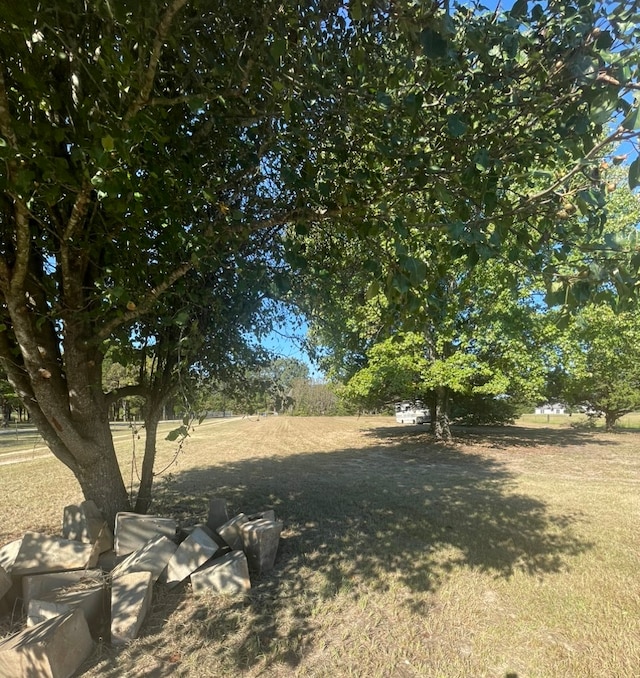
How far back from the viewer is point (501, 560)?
177 inches

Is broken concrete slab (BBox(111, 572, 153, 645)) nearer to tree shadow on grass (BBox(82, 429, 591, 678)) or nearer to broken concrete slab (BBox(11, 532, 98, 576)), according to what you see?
tree shadow on grass (BBox(82, 429, 591, 678))

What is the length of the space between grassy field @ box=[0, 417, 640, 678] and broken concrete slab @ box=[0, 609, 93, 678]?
157 mm

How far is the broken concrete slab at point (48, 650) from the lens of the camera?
2.46 meters

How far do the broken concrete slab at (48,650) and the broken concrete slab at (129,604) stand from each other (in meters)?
0.22

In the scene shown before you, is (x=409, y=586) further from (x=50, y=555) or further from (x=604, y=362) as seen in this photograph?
(x=604, y=362)

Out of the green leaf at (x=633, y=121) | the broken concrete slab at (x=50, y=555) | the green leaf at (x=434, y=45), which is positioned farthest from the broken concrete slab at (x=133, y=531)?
the green leaf at (x=633, y=121)

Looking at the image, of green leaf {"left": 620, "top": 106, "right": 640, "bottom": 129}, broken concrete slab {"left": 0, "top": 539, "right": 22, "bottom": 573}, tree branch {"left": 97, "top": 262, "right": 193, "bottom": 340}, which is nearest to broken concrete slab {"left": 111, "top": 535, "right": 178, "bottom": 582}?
broken concrete slab {"left": 0, "top": 539, "right": 22, "bottom": 573}

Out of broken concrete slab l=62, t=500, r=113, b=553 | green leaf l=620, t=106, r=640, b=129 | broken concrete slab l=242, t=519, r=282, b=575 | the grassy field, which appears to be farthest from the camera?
broken concrete slab l=242, t=519, r=282, b=575

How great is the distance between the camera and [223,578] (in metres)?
3.72

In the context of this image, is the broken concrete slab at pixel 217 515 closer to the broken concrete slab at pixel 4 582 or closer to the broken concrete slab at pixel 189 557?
the broken concrete slab at pixel 189 557

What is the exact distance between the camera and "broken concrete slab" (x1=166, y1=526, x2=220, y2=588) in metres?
3.72

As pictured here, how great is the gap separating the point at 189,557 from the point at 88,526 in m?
1.10

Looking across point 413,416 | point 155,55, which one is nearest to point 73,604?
point 155,55

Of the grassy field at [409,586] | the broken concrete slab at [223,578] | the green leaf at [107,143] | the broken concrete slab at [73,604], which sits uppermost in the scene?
the green leaf at [107,143]
